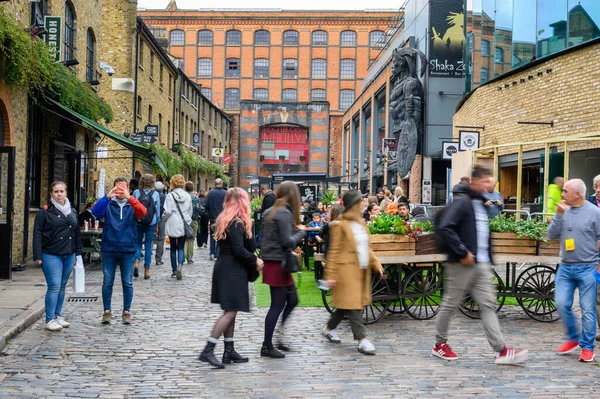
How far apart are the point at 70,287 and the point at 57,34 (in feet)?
20.1

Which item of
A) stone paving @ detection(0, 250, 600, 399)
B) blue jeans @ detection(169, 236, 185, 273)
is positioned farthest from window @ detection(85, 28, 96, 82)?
stone paving @ detection(0, 250, 600, 399)

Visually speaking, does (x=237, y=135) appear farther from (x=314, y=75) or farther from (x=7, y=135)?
(x=7, y=135)

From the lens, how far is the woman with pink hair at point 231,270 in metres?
6.37

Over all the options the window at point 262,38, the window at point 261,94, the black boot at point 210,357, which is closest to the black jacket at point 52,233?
the black boot at point 210,357

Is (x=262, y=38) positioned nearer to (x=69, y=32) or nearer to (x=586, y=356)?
(x=69, y=32)

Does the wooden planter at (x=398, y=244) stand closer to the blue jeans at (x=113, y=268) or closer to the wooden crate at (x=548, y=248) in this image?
the wooden crate at (x=548, y=248)

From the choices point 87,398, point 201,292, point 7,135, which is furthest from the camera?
point 7,135

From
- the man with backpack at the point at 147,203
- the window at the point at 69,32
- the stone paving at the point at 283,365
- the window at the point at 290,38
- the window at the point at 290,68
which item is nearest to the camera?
the stone paving at the point at 283,365

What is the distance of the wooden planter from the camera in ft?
27.4

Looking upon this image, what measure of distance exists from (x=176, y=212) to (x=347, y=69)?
2214 inches

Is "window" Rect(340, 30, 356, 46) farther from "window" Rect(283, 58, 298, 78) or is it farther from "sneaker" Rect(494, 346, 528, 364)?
"sneaker" Rect(494, 346, 528, 364)

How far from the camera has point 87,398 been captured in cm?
531

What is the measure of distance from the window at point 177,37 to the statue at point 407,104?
1623 inches

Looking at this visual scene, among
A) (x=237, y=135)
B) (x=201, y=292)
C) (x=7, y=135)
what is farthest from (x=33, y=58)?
(x=237, y=135)
